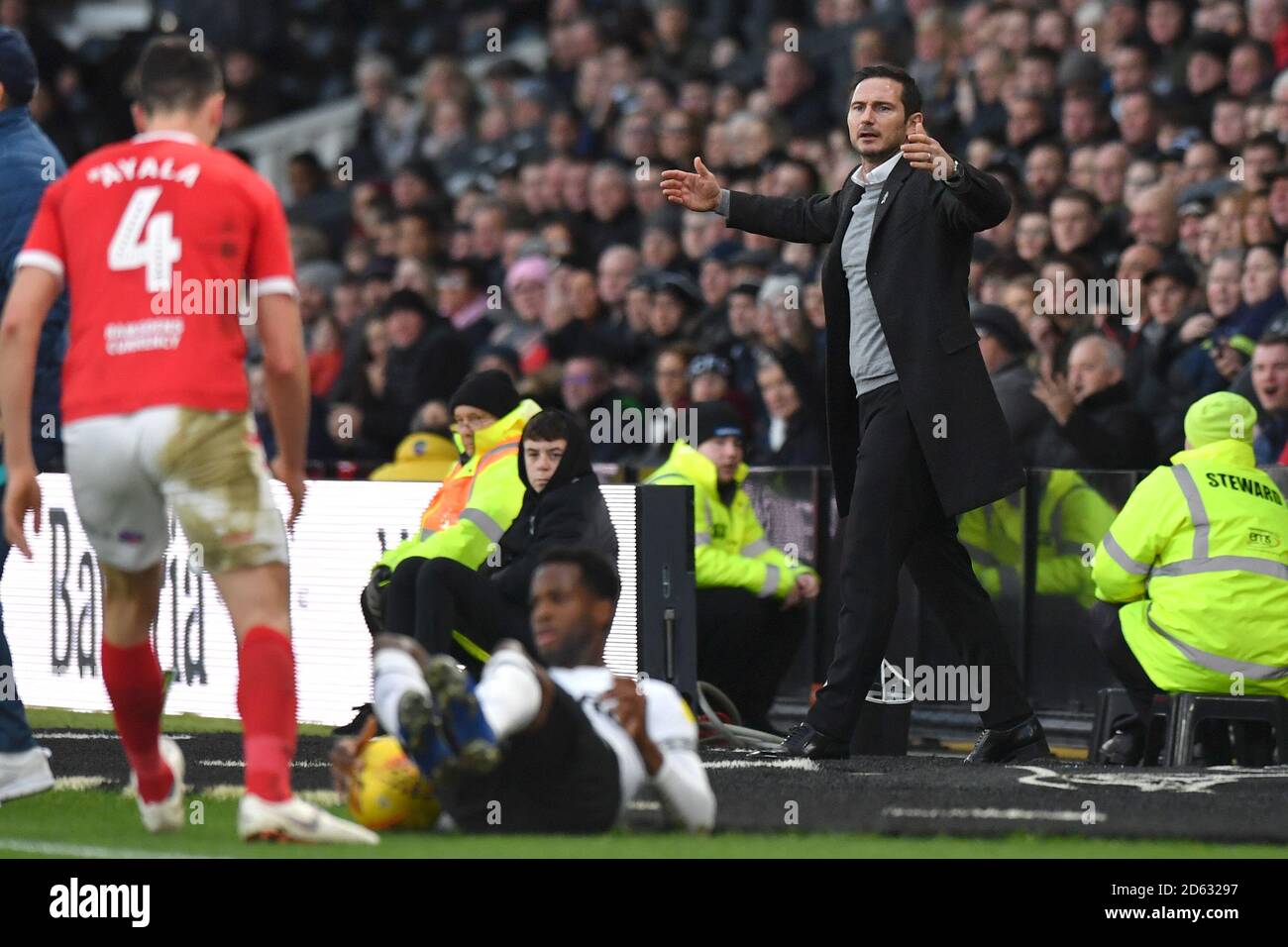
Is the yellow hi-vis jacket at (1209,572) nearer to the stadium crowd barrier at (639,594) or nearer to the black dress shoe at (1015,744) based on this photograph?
the black dress shoe at (1015,744)

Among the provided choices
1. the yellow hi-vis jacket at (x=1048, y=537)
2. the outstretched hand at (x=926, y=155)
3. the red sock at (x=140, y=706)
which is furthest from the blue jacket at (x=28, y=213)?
the yellow hi-vis jacket at (x=1048, y=537)

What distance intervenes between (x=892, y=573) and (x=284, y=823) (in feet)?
10.4

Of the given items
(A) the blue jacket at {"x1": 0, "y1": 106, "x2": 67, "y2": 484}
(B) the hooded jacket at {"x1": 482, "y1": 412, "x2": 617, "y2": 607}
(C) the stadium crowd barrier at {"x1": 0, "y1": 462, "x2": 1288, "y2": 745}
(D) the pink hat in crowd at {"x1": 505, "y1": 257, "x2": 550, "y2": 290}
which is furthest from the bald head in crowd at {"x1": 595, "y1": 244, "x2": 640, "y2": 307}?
(A) the blue jacket at {"x1": 0, "y1": 106, "x2": 67, "y2": 484}

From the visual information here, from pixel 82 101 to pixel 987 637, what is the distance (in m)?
15.8

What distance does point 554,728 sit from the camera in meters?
6.26

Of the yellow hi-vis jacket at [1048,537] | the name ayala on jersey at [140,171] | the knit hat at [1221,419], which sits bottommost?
the yellow hi-vis jacket at [1048,537]

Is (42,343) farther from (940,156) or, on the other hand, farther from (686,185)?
(940,156)

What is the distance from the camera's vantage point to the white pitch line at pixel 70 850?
6.12m

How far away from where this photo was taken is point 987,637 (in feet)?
29.0

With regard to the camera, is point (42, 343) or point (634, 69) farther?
point (634, 69)

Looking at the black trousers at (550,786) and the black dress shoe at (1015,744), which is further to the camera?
the black dress shoe at (1015,744)

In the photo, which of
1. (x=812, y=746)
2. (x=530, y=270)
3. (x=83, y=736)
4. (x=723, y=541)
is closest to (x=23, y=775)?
(x=812, y=746)

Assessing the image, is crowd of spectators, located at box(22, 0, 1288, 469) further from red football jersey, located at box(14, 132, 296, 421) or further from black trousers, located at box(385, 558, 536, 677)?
red football jersey, located at box(14, 132, 296, 421)

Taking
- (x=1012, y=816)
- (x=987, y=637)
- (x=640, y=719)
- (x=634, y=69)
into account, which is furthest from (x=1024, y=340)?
(x=634, y=69)
